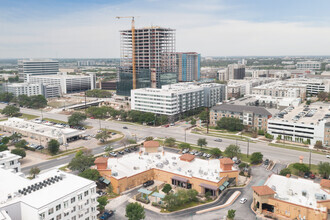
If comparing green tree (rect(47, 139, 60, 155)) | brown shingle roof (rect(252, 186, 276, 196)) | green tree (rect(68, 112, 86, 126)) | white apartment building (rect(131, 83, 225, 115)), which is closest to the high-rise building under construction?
white apartment building (rect(131, 83, 225, 115))

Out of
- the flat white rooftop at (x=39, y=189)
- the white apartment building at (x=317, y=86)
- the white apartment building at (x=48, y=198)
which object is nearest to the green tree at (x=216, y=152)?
the white apartment building at (x=48, y=198)

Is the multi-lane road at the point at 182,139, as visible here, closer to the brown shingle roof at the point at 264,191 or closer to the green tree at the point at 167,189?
the brown shingle roof at the point at 264,191

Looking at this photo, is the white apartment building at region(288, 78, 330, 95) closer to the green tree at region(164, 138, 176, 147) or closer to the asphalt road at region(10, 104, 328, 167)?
the asphalt road at region(10, 104, 328, 167)

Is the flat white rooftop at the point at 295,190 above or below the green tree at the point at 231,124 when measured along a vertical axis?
below

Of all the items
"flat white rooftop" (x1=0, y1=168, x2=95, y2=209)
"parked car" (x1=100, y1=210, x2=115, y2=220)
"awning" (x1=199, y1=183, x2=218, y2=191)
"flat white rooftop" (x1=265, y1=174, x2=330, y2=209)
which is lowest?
"parked car" (x1=100, y1=210, x2=115, y2=220)

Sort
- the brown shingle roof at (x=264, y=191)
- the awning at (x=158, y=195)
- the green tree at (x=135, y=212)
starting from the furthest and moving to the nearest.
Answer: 1. the awning at (x=158, y=195)
2. the brown shingle roof at (x=264, y=191)
3. the green tree at (x=135, y=212)

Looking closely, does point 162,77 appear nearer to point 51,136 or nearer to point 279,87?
point 279,87

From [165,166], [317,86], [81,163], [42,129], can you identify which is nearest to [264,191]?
[165,166]

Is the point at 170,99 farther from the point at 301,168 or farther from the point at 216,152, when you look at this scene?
the point at 301,168
